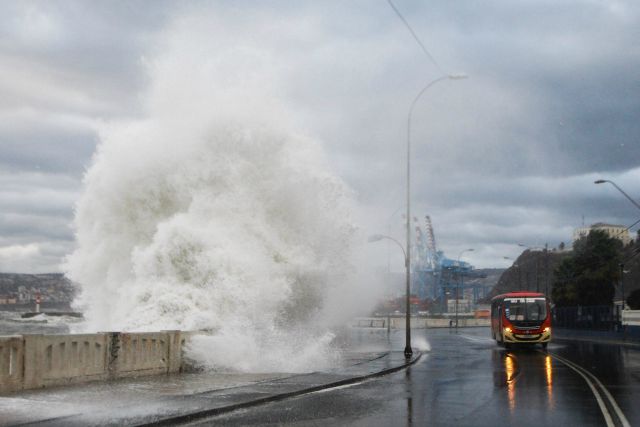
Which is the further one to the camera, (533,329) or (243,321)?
(533,329)

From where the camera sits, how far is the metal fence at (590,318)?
177ft

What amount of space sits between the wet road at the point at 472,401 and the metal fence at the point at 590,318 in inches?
Answer: 1316

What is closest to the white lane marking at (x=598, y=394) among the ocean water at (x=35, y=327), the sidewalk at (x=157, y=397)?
the sidewalk at (x=157, y=397)

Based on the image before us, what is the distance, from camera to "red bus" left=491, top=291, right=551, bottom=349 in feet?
119

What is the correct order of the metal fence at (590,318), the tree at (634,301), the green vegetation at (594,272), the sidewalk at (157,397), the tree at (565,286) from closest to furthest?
the sidewalk at (157,397)
the metal fence at (590,318)
the tree at (634,301)
the green vegetation at (594,272)
the tree at (565,286)

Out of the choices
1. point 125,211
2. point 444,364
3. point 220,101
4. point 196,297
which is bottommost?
point 444,364

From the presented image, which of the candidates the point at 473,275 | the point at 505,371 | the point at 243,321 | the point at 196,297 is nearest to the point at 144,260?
the point at 196,297

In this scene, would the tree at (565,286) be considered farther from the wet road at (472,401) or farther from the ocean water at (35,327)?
the wet road at (472,401)

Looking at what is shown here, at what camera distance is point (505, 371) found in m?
22.2

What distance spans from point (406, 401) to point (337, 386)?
315 centimetres

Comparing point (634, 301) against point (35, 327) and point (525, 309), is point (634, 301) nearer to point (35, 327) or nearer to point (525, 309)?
point (525, 309)

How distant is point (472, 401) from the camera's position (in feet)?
46.9

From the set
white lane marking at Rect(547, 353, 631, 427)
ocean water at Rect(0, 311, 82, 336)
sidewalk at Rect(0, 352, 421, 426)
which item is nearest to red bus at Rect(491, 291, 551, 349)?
white lane marking at Rect(547, 353, 631, 427)

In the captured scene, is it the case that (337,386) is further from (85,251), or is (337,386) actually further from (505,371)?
(85,251)
